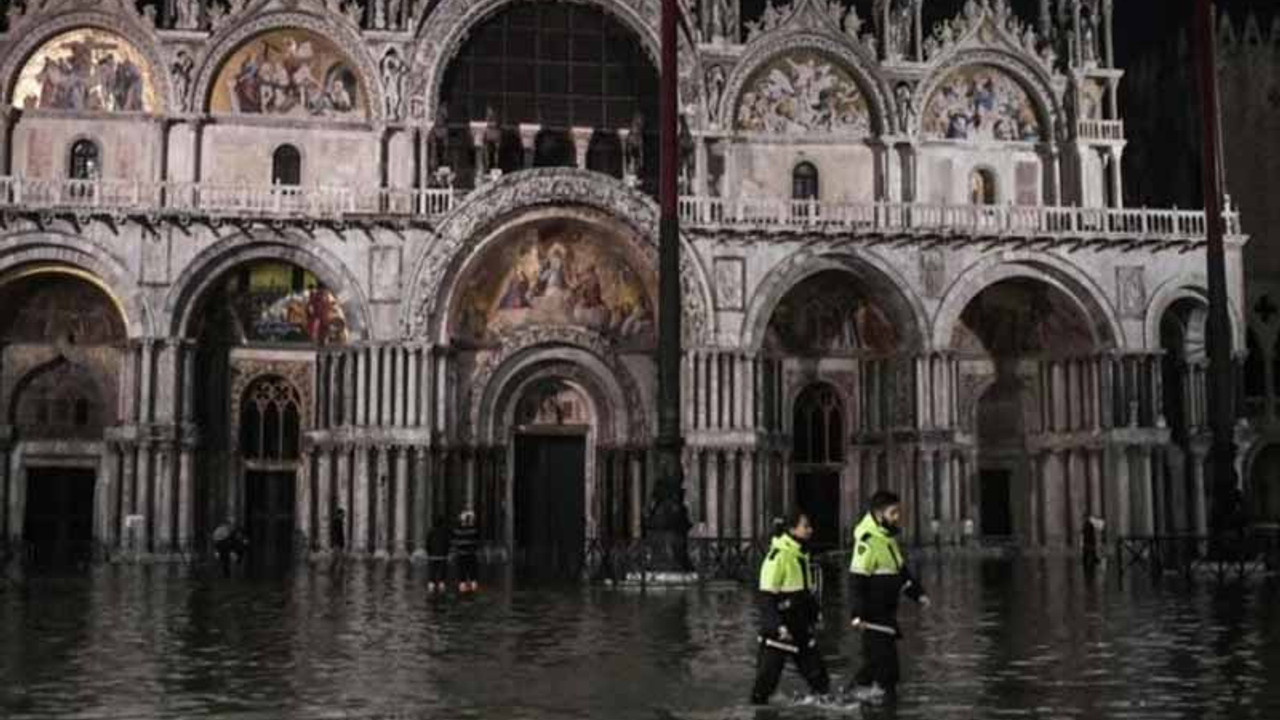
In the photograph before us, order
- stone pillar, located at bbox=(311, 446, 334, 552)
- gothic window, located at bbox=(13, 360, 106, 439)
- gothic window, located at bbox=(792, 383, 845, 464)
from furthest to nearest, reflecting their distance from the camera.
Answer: gothic window, located at bbox=(792, 383, 845, 464) < gothic window, located at bbox=(13, 360, 106, 439) < stone pillar, located at bbox=(311, 446, 334, 552)

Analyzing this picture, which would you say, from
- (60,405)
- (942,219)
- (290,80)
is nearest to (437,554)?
(60,405)

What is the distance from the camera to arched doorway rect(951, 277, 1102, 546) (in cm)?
4362

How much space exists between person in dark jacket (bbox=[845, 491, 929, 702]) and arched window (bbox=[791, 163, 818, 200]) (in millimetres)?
32832

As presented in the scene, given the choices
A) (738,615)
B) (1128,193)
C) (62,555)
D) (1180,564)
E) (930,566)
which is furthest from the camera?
(1128,193)

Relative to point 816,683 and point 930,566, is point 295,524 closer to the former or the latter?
point 930,566

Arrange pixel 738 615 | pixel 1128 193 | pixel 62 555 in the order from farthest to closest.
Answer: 1. pixel 1128 193
2. pixel 62 555
3. pixel 738 615

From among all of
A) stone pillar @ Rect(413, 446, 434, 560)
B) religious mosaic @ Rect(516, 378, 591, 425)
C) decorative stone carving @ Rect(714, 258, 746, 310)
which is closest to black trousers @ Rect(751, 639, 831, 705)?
stone pillar @ Rect(413, 446, 434, 560)

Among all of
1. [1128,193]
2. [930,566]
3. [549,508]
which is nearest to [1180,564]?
[930,566]

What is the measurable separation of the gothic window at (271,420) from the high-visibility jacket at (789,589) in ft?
104

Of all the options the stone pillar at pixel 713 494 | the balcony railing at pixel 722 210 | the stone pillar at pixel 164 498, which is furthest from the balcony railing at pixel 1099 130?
the stone pillar at pixel 164 498

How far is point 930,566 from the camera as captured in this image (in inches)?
1427

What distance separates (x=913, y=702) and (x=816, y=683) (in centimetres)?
86

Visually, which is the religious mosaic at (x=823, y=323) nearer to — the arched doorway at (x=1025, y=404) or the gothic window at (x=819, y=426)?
the gothic window at (x=819, y=426)

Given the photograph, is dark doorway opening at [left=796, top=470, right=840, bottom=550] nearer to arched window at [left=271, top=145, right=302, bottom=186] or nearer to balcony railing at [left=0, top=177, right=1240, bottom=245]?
balcony railing at [left=0, top=177, right=1240, bottom=245]
